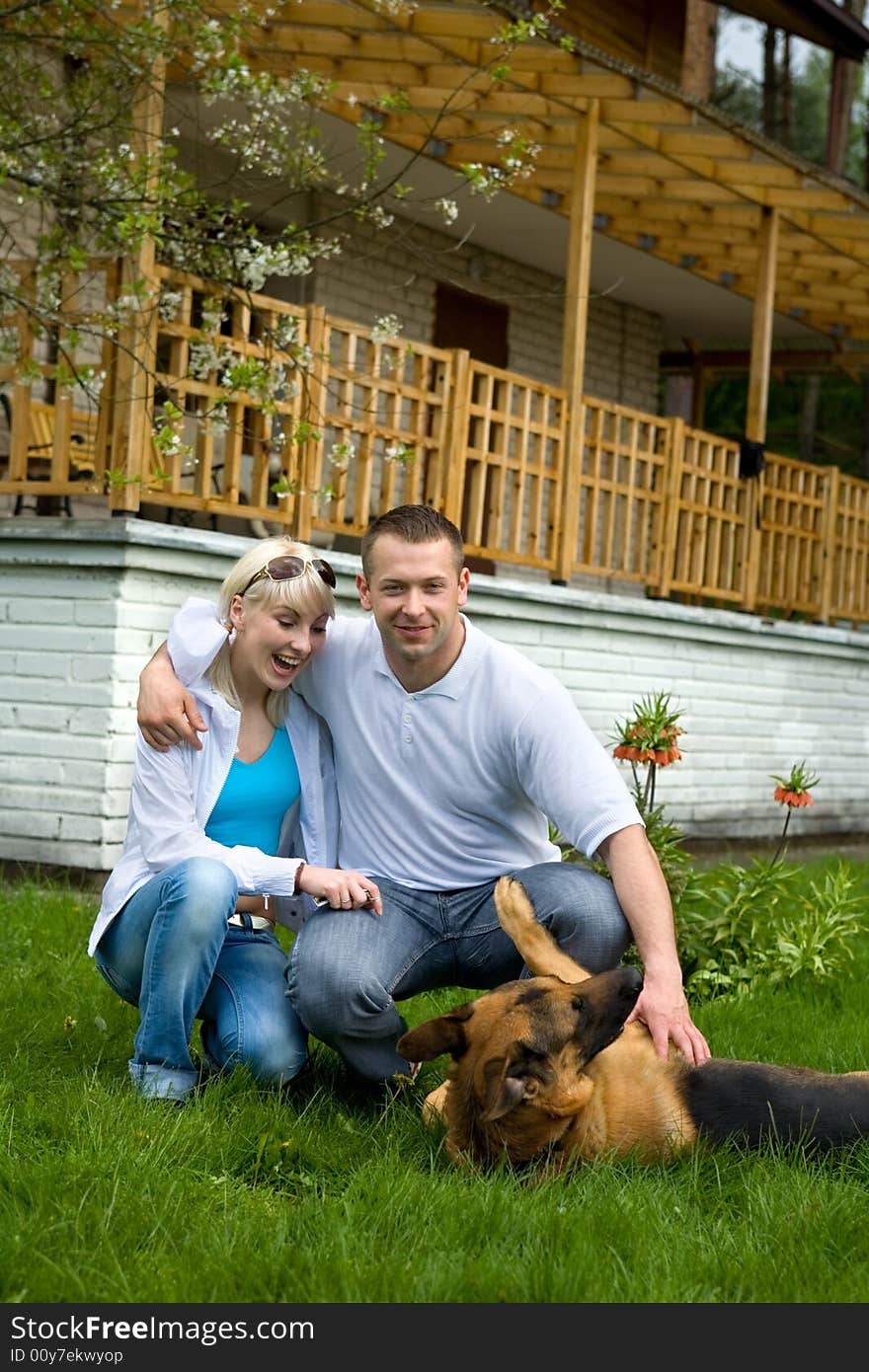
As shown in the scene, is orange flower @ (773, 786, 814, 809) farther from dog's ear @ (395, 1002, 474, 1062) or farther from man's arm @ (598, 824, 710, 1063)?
dog's ear @ (395, 1002, 474, 1062)

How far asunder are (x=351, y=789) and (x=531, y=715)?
580mm

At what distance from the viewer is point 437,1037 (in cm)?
356

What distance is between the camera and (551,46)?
8922 mm

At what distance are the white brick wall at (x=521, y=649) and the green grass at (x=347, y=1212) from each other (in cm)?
279

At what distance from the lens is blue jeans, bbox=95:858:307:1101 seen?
12.9 feet

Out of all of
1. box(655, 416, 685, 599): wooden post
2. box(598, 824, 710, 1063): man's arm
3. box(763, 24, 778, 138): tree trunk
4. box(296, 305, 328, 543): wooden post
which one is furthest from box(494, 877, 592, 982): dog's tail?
box(763, 24, 778, 138): tree trunk

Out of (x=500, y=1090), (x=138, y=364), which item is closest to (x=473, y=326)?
(x=138, y=364)

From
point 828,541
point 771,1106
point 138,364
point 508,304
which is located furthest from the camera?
point 508,304

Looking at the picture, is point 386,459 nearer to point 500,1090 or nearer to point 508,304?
point 500,1090

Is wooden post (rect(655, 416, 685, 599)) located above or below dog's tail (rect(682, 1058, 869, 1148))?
above

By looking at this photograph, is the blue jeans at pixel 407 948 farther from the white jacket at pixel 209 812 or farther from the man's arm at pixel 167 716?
the man's arm at pixel 167 716

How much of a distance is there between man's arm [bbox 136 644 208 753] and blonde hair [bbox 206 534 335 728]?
13 cm

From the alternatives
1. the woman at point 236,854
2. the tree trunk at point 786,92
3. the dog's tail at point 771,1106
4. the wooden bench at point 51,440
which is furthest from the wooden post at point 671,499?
the tree trunk at point 786,92

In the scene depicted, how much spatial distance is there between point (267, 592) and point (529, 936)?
3.68ft
